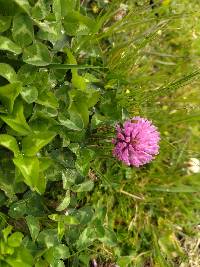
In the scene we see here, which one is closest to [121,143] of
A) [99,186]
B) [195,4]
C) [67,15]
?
[99,186]

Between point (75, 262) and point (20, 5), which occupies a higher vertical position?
point (20, 5)

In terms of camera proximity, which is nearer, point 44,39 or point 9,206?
point 44,39

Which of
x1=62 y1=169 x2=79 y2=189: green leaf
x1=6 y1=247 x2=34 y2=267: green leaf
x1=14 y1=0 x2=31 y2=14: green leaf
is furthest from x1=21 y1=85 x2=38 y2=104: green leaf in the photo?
x1=6 y1=247 x2=34 y2=267: green leaf

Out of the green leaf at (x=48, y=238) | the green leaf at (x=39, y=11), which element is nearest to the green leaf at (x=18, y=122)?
the green leaf at (x=39, y=11)

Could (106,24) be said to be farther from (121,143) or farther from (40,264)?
(40,264)

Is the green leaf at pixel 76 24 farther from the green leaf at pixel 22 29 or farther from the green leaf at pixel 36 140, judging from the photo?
the green leaf at pixel 36 140

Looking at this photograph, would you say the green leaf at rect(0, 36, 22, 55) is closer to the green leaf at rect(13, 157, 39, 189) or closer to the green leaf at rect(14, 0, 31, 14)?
the green leaf at rect(14, 0, 31, 14)

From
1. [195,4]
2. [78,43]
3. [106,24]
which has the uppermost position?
[195,4]

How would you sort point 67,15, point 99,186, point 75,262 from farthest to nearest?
point 99,186
point 75,262
point 67,15
